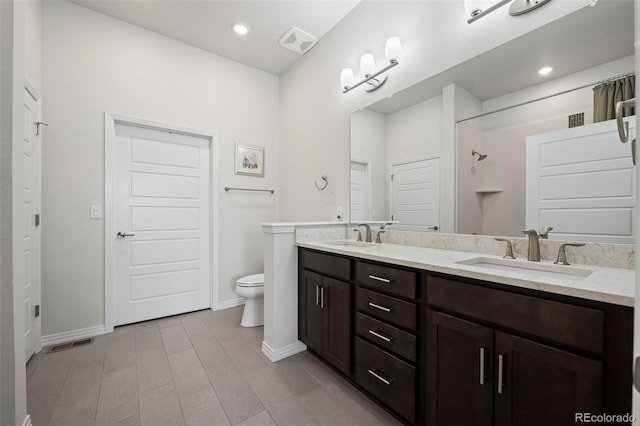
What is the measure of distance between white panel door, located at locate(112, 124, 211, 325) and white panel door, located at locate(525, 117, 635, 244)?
9.72ft

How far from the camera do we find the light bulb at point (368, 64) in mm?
2225

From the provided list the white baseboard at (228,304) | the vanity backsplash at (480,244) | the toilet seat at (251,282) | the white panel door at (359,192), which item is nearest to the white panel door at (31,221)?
the white baseboard at (228,304)

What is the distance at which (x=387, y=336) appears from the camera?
1398 mm

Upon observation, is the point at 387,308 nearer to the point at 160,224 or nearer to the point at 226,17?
the point at 160,224

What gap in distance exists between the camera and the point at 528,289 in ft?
2.99

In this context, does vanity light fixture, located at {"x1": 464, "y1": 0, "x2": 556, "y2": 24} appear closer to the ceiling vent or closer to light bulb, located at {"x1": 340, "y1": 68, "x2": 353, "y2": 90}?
light bulb, located at {"x1": 340, "y1": 68, "x2": 353, "y2": 90}

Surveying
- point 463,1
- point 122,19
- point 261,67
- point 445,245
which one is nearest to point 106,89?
point 122,19

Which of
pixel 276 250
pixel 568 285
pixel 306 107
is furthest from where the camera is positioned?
pixel 306 107

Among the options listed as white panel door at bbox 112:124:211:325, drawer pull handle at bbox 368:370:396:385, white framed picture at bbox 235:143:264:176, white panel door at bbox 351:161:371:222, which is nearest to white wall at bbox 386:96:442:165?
white panel door at bbox 351:161:371:222

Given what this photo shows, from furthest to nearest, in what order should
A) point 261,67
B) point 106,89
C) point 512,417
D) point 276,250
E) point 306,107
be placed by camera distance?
point 261,67 < point 306,107 < point 106,89 < point 276,250 < point 512,417

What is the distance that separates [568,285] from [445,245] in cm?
94

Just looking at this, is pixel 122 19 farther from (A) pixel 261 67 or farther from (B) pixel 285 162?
(B) pixel 285 162

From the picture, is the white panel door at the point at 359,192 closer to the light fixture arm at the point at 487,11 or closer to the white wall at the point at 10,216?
the light fixture arm at the point at 487,11

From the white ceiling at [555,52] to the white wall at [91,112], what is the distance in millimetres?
2557
